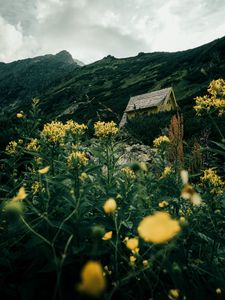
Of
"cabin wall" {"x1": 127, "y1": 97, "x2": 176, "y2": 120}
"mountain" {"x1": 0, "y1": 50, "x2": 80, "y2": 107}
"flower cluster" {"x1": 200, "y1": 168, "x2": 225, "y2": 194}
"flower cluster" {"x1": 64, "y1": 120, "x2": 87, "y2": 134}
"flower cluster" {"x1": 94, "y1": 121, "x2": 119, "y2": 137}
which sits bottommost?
"cabin wall" {"x1": 127, "y1": 97, "x2": 176, "y2": 120}

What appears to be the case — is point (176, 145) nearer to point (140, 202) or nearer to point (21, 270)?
point (140, 202)

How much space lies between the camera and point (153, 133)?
14977 millimetres

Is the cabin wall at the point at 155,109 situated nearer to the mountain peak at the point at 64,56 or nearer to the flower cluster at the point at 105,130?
the flower cluster at the point at 105,130

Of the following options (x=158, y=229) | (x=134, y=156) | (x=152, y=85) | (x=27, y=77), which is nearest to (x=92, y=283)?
(x=158, y=229)

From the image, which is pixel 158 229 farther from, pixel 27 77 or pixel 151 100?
pixel 27 77

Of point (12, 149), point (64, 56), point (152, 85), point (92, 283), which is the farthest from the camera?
point (64, 56)

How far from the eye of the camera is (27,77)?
415ft

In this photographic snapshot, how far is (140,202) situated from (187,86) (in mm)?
35602

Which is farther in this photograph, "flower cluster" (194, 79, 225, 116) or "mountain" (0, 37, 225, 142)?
"mountain" (0, 37, 225, 142)

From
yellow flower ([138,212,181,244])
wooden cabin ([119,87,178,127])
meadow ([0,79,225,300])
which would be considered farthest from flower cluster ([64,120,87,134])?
Result: wooden cabin ([119,87,178,127])

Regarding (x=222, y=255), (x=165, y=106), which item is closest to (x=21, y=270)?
(x=222, y=255)

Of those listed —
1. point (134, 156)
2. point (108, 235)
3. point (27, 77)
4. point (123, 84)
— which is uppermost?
point (27, 77)

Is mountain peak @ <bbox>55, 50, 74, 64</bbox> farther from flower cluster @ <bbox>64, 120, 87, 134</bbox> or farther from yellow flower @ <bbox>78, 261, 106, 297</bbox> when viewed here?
yellow flower @ <bbox>78, 261, 106, 297</bbox>

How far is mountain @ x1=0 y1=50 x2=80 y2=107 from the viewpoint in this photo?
101562 millimetres
